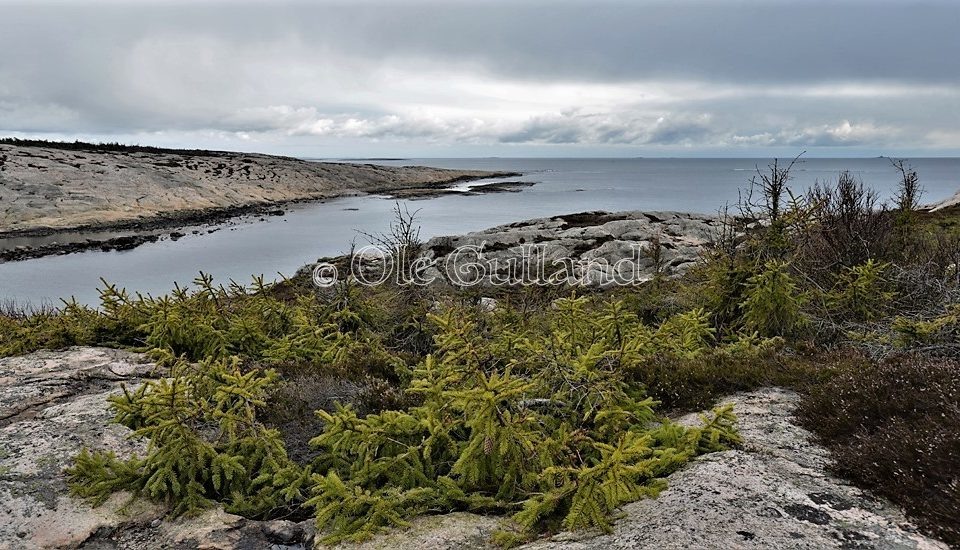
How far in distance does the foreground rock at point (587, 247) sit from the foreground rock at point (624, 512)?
15.1 metres

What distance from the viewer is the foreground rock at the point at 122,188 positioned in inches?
1738

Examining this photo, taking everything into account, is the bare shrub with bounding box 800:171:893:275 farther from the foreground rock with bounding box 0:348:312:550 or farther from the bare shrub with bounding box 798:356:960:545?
the foreground rock with bounding box 0:348:312:550

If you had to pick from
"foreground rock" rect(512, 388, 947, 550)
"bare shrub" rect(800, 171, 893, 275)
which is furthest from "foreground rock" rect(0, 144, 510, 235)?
"foreground rock" rect(512, 388, 947, 550)

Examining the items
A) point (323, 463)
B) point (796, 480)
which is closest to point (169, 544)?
point (323, 463)

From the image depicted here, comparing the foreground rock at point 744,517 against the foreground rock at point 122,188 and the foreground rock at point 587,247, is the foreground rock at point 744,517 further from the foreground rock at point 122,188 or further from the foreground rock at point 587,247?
the foreground rock at point 122,188

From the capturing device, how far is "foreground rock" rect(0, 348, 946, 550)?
3.40 m

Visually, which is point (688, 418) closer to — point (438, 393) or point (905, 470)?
point (905, 470)

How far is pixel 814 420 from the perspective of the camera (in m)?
5.03

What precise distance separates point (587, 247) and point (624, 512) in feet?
70.6

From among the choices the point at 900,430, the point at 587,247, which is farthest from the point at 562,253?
the point at 900,430

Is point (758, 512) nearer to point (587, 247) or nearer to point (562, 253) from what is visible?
point (562, 253)

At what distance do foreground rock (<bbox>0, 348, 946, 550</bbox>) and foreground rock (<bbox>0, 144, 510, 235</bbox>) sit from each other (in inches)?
1777

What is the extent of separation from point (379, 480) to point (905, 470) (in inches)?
151

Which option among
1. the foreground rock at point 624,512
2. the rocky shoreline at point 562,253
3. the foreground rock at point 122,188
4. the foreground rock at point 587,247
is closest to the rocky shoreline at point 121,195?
the foreground rock at point 122,188
